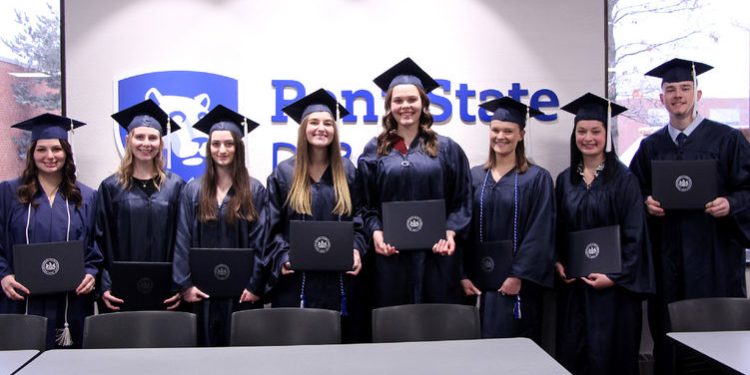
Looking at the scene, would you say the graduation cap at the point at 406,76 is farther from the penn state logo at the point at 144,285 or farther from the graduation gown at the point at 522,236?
the penn state logo at the point at 144,285

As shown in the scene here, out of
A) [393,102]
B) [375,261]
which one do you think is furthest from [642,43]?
[375,261]

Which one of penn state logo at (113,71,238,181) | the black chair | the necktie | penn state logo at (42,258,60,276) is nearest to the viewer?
the black chair

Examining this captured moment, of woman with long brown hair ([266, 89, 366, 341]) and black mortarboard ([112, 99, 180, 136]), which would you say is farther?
black mortarboard ([112, 99, 180, 136])

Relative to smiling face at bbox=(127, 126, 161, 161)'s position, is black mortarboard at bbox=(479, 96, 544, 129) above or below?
above

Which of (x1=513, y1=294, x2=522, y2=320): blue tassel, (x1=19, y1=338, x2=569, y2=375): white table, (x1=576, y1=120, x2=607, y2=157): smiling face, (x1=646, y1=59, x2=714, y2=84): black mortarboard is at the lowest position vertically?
(x1=513, y1=294, x2=522, y2=320): blue tassel

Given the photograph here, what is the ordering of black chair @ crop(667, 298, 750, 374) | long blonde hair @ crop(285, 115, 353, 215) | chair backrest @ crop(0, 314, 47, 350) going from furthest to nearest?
long blonde hair @ crop(285, 115, 353, 215), black chair @ crop(667, 298, 750, 374), chair backrest @ crop(0, 314, 47, 350)

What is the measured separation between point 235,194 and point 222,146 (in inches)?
10.8

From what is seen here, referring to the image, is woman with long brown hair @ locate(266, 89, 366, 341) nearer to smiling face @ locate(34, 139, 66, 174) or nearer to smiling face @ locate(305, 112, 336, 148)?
smiling face @ locate(305, 112, 336, 148)

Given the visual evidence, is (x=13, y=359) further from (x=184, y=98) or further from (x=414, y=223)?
(x=184, y=98)

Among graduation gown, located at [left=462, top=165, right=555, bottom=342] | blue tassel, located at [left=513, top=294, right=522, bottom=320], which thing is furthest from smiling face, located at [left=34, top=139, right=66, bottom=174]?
blue tassel, located at [left=513, top=294, right=522, bottom=320]

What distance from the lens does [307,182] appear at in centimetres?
361

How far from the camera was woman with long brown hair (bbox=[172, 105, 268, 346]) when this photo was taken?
3.60m

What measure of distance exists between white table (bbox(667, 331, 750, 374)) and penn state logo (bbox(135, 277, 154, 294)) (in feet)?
8.44

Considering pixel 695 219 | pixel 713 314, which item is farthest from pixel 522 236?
pixel 713 314
